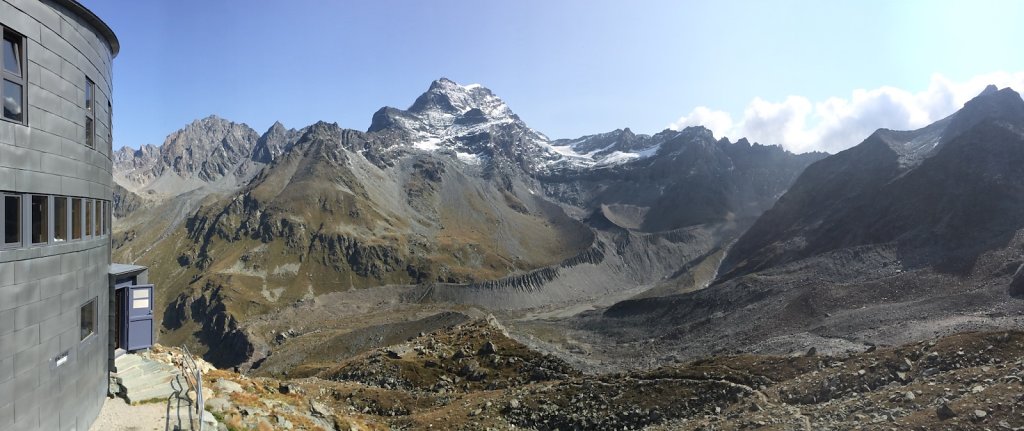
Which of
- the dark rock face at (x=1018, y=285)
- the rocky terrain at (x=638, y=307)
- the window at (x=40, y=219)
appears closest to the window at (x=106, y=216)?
the window at (x=40, y=219)

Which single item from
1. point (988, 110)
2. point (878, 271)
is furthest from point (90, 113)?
point (988, 110)

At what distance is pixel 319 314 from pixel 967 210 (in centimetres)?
12002

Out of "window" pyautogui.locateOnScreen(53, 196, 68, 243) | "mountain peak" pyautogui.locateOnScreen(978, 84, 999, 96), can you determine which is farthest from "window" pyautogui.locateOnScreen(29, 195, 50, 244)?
"mountain peak" pyautogui.locateOnScreen(978, 84, 999, 96)

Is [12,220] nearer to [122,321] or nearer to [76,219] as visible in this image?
[76,219]

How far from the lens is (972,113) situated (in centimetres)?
12888

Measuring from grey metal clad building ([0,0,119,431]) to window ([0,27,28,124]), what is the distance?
0.02 metres

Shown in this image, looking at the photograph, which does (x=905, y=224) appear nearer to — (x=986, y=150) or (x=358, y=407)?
(x=986, y=150)

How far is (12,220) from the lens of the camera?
12.2m

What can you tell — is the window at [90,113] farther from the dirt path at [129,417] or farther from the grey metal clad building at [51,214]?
the dirt path at [129,417]

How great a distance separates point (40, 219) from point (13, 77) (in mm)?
3323

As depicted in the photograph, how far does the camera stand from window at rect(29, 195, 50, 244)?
1284 centimetres

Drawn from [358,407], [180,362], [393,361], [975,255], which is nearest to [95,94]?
[180,362]

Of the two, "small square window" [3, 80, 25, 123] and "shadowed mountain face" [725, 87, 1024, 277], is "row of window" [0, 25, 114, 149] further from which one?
"shadowed mountain face" [725, 87, 1024, 277]

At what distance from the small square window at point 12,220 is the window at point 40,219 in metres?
0.35
